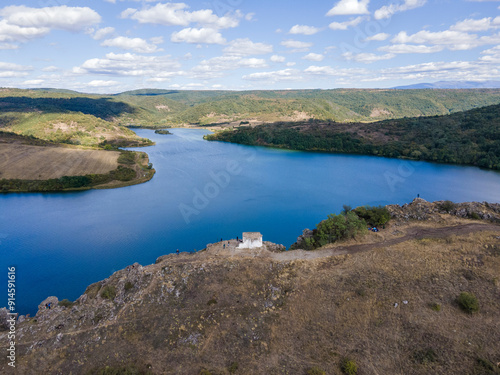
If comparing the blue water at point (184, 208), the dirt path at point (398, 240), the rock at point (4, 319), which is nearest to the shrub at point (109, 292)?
the rock at point (4, 319)

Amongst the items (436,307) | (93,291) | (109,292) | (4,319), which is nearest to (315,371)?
(436,307)

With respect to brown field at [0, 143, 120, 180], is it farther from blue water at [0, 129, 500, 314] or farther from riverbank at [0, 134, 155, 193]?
blue water at [0, 129, 500, 314]

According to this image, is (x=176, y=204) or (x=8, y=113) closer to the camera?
(x=176, y=204)

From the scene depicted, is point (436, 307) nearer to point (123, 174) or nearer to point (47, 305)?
point (47, 305)

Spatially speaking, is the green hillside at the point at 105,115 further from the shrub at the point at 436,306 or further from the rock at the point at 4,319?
the shrub at the point at 436,306

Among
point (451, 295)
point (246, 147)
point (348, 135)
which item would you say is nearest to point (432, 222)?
point (451, 295)

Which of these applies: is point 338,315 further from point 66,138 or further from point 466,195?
point 66,138

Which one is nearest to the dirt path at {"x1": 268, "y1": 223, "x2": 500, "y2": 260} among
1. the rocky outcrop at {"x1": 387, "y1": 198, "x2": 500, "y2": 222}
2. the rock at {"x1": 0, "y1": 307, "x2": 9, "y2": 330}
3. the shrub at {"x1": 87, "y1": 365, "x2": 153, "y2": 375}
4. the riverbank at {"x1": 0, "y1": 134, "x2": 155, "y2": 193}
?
the rocky outcrop at {"x1": 387, "y1": 198, "x2": 500, "y2": 222}
